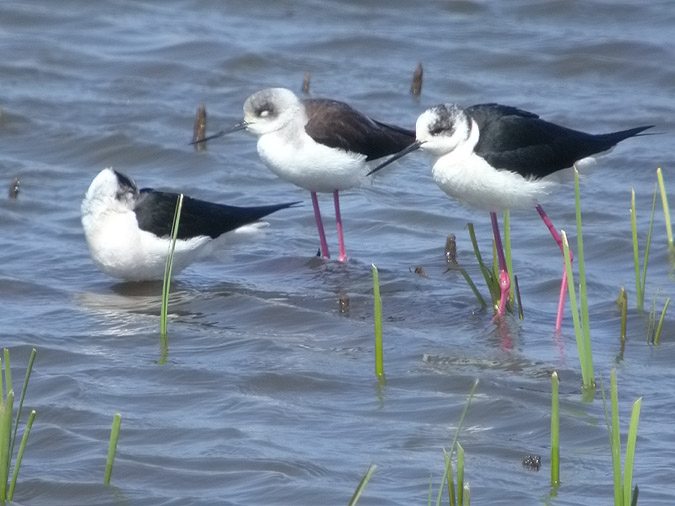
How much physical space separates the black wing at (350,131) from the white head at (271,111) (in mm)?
103

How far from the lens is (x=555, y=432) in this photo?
15.3ft

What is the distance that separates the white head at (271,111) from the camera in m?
9.22

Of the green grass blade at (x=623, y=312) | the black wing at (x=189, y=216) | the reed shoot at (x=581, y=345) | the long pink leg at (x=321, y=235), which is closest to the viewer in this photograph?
the reed shoot at (x=581, y=345)

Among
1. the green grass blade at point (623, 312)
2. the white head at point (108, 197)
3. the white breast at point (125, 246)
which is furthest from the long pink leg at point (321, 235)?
the green grass blade at point (623, 312)

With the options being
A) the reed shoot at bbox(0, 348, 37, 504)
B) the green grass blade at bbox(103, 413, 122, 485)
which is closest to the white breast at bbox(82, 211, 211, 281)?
the green grass blade at bbox(103, 413, 122, 485)

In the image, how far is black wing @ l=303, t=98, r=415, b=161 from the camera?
9086mm

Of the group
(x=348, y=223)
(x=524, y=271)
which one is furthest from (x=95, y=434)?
(x=348, y=223)

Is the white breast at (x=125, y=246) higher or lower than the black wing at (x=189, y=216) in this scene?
lower

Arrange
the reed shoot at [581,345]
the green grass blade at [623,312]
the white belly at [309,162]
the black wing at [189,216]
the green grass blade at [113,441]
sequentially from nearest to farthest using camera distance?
the green grass blade at [113,441], the reed shoot at [581,345], the green grass blade at [623,312], the black wing at [189,216], the white belly at [309,162]

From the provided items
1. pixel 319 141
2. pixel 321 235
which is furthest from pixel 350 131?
pixel 321 235

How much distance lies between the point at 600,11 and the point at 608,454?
9.63 m

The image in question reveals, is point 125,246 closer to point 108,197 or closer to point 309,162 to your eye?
point 108,197

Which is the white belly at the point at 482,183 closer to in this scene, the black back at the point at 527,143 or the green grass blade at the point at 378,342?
the black back at the point at 527,143

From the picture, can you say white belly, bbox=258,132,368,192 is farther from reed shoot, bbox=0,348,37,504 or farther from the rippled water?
reed shoot, bbox=0,348,37,504
